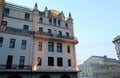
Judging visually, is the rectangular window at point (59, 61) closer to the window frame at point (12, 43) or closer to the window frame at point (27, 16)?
the window frame at point (12, 43)

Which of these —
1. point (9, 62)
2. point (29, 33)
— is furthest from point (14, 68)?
point (29, 33)

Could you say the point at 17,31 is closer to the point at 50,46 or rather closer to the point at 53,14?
the point at 50,46

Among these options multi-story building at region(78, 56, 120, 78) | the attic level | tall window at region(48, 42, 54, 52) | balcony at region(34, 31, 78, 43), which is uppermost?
the attic level

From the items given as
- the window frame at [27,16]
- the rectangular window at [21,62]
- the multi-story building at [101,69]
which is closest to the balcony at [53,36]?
the window frame at [27,16]

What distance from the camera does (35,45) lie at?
24172 millimetres

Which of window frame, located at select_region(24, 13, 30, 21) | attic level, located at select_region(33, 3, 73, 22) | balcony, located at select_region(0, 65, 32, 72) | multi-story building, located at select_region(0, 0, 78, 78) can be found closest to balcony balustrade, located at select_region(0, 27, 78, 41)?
multi-story building, located at select_region(0, 0, 78, 78)

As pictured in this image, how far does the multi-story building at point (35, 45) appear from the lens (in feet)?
71.2

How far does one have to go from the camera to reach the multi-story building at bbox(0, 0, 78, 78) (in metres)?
21.7

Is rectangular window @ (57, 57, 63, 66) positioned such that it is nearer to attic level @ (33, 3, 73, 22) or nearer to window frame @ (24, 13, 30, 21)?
attic level @ (33, 3, 73, 22)

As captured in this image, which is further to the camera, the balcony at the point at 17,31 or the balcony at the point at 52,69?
the balcony at the point at 17,31

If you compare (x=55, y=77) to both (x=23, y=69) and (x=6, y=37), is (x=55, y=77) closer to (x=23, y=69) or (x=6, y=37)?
(x=23, y=69)

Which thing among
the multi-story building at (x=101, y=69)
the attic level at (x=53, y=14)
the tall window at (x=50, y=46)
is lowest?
the multi-story building at (x=101, y=69)

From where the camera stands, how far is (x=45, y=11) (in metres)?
28.7

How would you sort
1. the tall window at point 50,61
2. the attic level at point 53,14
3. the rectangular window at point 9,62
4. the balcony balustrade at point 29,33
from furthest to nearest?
the attic level at point 53,14 → the tall window at point 50,61 → the balcony balustrade at point 29,33 → the rectangular window at point 9,62
